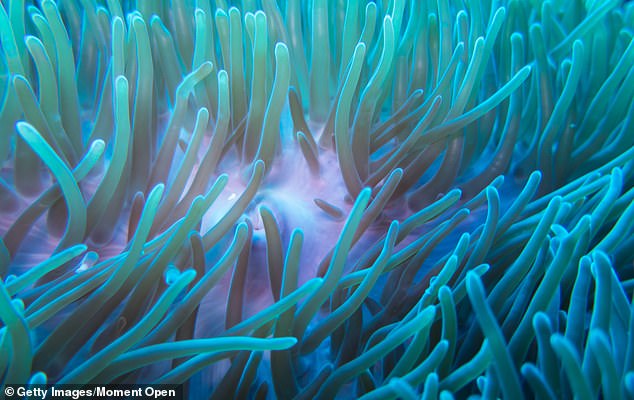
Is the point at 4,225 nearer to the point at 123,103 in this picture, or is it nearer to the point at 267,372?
the point at 123,103

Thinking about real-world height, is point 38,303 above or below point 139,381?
above

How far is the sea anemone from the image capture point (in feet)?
2.70

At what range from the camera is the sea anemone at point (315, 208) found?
824 millimetres

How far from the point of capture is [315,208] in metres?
1.29

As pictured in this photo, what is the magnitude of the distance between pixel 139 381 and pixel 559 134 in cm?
124

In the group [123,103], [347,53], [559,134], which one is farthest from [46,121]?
[559,134]

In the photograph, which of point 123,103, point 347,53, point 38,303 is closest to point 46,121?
point 123,103

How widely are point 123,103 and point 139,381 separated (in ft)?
1.82

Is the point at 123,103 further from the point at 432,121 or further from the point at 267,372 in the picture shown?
the point at 432,121

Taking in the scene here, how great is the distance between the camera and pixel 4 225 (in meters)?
1.17

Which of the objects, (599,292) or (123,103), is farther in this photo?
(123,103)

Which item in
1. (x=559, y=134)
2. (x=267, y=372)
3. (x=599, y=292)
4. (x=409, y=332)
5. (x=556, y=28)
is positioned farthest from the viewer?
(x=556, y=28)

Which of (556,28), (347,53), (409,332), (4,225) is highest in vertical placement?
(556,28)

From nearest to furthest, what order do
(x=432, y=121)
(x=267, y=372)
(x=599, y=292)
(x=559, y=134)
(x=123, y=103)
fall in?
(x=599, y=292) → (x=123, y=103) → (x=267, y=372) → (x=432, y=121) → (x=559, y=134)
